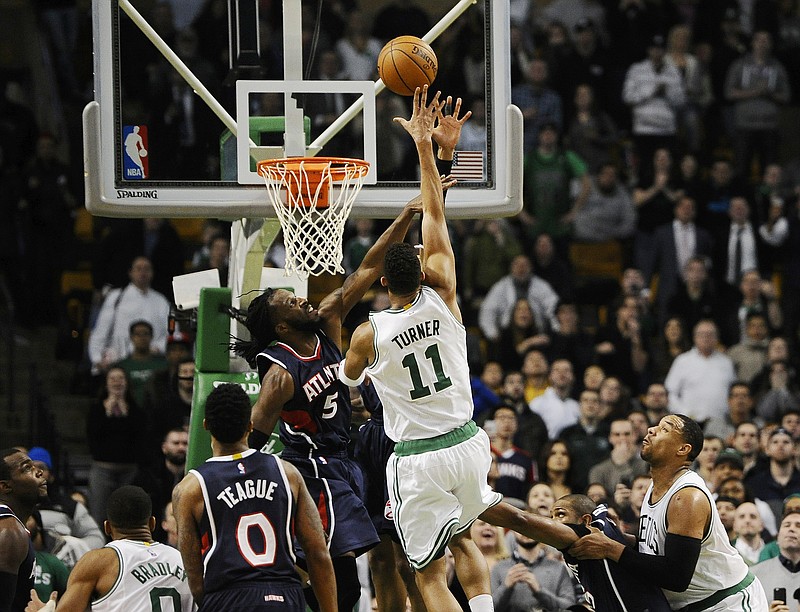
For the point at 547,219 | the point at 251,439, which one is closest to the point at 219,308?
the point at 251,439

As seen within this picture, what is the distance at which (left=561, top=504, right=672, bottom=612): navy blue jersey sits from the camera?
23.3 feet

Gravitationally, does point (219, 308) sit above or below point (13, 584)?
above

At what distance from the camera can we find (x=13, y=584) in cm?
713

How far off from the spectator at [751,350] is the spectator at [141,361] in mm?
5180

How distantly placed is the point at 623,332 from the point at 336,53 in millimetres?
4325

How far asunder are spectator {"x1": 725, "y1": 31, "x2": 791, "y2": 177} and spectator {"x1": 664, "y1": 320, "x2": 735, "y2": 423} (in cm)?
363

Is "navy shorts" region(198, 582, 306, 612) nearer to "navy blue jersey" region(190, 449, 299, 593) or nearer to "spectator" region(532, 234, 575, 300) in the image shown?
"navy blue jersey" region(190, 449, 299, 593)

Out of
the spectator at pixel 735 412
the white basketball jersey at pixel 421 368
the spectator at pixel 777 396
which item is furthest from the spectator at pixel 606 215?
the white basketball jersey at pixel 421 368

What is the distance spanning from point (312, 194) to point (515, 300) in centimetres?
580

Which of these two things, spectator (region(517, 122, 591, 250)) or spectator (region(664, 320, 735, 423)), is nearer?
spectator (region(664, 320, 735, 423))

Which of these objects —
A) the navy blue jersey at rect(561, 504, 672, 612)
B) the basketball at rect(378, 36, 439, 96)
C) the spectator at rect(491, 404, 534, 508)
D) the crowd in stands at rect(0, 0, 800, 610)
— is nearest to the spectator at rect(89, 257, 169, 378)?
the crowd in stands at rect(0, 0, 800, 610)

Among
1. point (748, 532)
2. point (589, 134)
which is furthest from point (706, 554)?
point (589, 134)

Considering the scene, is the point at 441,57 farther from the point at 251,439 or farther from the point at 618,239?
the point at 251,439

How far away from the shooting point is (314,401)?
7633 mm
